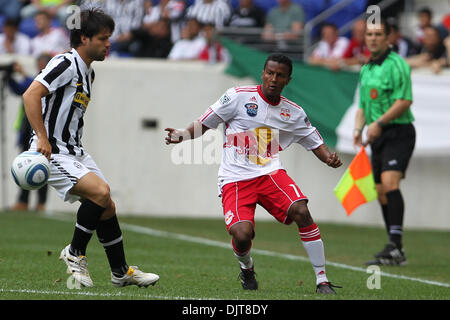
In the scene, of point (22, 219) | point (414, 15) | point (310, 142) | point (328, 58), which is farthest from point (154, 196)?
point (310, 142)

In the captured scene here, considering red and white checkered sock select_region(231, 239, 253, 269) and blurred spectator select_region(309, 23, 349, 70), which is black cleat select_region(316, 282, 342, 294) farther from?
blurred spectator select_region(309, 23, 349, 70)

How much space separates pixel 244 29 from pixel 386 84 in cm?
661

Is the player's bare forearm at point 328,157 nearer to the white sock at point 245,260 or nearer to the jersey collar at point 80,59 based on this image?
the white sock at point 245,260

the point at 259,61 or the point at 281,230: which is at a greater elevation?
the point at 259,61

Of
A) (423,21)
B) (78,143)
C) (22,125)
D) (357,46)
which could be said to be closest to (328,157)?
(78,143)

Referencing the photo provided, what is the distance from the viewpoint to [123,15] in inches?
717

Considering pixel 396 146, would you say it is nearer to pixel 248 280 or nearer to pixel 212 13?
pixel 248 280

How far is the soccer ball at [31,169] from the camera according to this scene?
665 centimetres

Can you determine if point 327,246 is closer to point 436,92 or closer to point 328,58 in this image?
point 436,92

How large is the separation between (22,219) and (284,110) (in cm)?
748

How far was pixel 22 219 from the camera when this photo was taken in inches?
547

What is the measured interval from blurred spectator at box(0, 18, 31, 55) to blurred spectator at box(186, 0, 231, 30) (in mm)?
3077

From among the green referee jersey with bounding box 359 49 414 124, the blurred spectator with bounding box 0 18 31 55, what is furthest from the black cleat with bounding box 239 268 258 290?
the blurred spectator with bounding box 0 18 31 55

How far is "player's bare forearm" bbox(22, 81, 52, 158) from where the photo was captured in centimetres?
668
